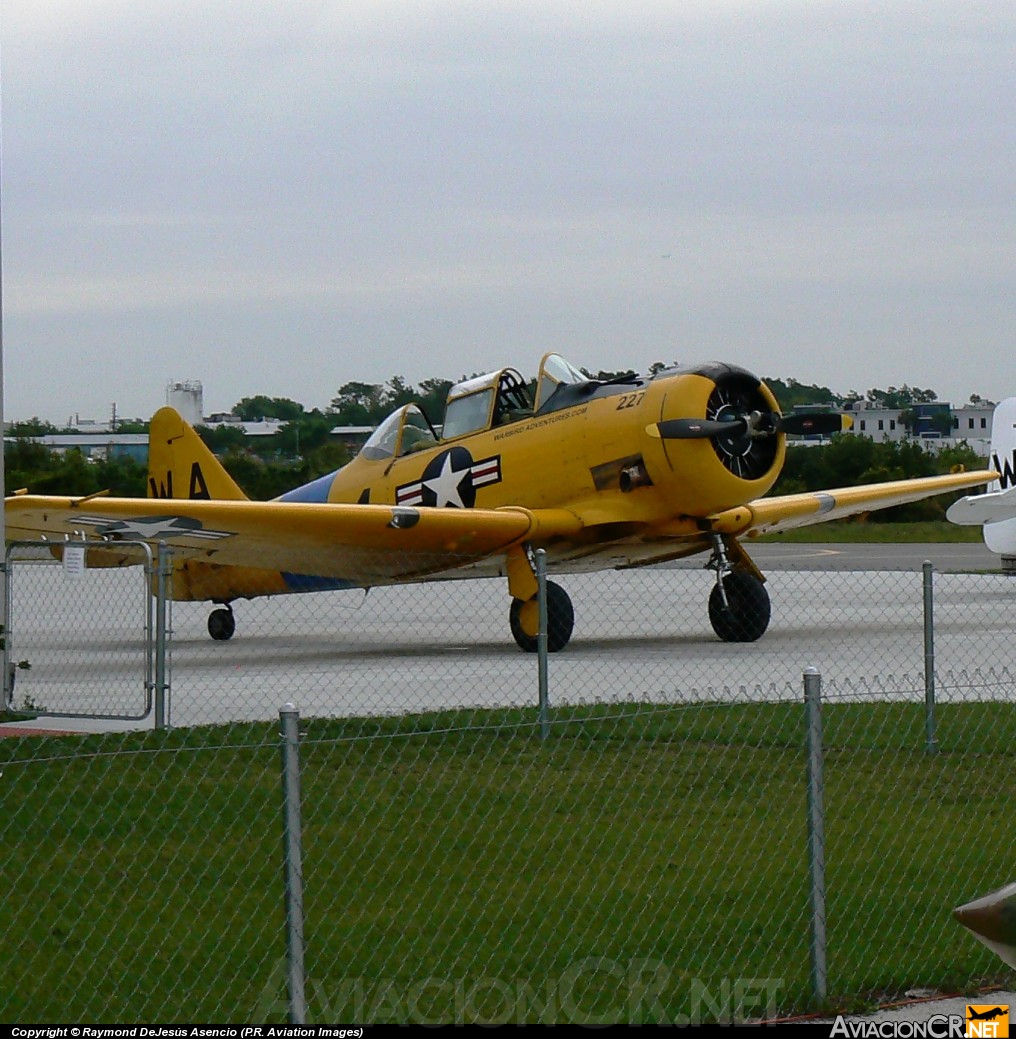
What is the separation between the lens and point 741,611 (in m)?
15.9

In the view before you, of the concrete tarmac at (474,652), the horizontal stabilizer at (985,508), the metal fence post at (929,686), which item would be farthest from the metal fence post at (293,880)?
the horizontal stabilizer at (985,508)

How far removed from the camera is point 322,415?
55.1 m

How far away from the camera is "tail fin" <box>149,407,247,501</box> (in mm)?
18562

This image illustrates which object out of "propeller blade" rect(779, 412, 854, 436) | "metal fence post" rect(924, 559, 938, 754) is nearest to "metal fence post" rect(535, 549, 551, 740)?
"metal fence post" rect(924, 559, 938, 754)

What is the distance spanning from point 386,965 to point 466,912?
58 cm

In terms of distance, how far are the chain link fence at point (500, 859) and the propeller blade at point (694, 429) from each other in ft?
11.0

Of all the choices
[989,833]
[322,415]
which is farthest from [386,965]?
[322,415]

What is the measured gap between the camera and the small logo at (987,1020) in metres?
4.33

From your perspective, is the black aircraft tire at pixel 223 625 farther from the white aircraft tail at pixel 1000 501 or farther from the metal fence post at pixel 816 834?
the metal fence post at pixel 816 834

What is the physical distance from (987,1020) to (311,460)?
3945 cm

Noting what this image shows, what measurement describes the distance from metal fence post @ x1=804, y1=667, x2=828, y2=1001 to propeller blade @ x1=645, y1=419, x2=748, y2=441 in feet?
31.8

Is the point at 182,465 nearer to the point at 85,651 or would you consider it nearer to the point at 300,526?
the point at 85,651

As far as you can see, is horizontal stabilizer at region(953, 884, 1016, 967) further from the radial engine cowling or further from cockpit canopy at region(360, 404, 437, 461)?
cockpit canopy at region(360, 404, 437, 461)

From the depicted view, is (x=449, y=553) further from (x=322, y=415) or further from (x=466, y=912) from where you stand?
(x=322, y=415)
